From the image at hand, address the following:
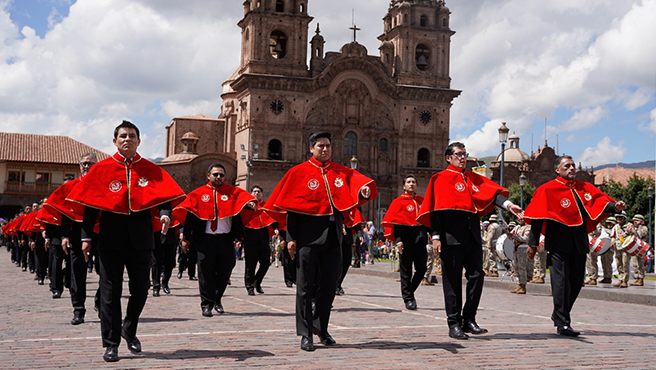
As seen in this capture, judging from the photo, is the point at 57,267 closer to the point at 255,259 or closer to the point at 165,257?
the point at 165,257

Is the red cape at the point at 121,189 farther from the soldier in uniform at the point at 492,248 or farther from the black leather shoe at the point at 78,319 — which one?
the soldier in uniform at the point at 492,248

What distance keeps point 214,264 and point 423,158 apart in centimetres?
5848

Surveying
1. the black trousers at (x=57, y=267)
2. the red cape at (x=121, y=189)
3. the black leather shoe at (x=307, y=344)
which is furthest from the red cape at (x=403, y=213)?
the red cape at (x=121, y=189)

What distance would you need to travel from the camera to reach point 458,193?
8859 millimetres

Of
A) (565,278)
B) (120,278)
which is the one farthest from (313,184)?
(565,278)

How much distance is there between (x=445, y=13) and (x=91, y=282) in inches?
2178

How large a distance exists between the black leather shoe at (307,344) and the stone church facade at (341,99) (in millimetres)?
52259

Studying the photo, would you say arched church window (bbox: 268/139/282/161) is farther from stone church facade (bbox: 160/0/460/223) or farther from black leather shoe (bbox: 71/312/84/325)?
black leather shoe (bbox: 71/312/84/325)

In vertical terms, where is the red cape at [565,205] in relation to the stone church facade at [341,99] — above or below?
below

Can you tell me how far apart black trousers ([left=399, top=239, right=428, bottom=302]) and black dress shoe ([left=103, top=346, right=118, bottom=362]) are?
6.01 m

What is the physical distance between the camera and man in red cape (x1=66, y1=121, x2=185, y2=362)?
23.9 ft

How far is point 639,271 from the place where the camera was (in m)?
19.4

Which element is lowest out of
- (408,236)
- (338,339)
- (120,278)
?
(338,339)

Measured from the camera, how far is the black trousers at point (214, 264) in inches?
433
